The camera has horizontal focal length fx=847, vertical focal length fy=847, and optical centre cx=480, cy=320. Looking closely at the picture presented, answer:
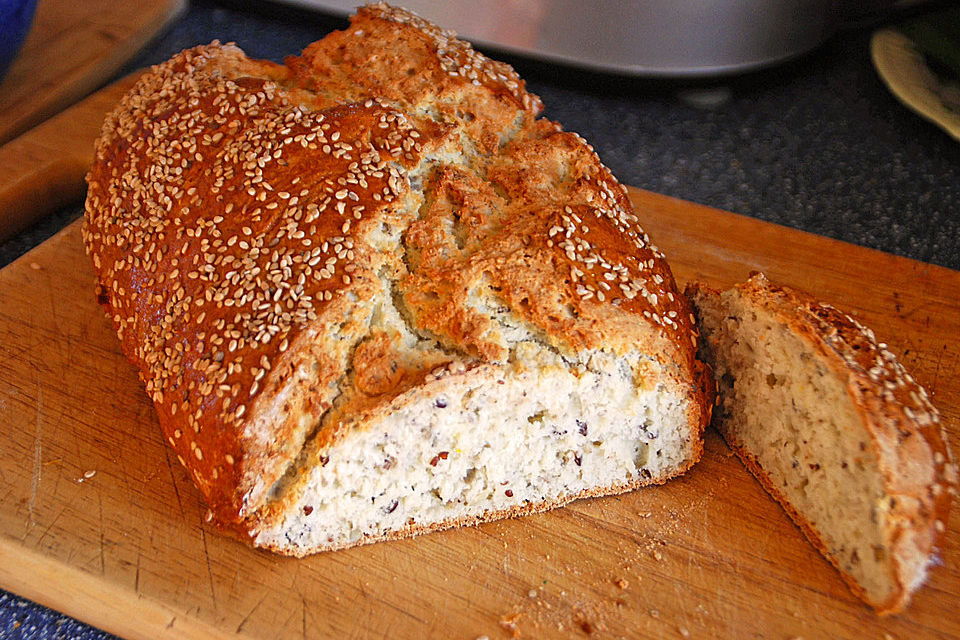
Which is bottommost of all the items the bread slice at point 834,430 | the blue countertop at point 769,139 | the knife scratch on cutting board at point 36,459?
the blue countertop at point 769,139

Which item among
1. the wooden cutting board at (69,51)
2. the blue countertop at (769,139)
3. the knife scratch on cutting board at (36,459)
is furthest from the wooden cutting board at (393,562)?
the wooden cutting board at (69,51)

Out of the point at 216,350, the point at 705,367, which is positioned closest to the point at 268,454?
the point at 216,350

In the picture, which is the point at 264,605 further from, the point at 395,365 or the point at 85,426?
the point at 85,426

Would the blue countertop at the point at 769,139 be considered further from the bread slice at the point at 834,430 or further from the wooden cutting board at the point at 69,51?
the bread slice at the point at 834,430

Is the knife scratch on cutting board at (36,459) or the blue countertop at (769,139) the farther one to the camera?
the blue countertop at (769,139)

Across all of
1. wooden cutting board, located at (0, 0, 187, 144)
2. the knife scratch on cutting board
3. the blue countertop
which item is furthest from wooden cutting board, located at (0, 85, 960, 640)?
wooden cutting board, located at (0, 0, 187, 144)

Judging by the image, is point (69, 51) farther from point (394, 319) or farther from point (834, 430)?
point (834, 430)

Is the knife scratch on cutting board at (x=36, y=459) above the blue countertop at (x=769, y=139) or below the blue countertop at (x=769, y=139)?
above
